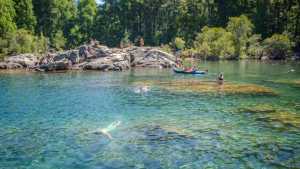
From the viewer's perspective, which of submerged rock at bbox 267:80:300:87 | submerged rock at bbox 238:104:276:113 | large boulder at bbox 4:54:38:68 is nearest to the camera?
submerged rock at bbox 238:104:276:113

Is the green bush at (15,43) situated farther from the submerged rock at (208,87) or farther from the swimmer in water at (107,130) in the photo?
the swimmer in water at (107,130)

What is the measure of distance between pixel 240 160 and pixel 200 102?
68.4 feet

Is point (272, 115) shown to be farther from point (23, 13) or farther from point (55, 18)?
point (55, 18)

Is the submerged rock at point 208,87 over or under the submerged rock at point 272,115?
over

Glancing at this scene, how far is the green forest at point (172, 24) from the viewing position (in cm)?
12312

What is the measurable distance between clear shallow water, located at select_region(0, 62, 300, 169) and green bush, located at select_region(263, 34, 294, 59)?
233 ft

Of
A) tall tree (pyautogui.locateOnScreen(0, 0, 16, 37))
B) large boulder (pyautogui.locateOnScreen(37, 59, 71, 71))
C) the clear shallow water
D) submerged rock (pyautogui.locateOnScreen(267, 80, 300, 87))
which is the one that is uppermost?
tall tree (pyautogui.locateOnScreen(0, 0, 16, 37))

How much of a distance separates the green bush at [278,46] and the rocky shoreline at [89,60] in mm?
42800

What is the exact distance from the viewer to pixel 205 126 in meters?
33.9

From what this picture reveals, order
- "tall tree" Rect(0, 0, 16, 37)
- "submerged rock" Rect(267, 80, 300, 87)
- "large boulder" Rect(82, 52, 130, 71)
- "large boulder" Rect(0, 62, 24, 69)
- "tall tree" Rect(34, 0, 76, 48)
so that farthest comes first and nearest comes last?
"tall tree" Rect(34, 0, 76, 48), "tall tree" Rect(0, 0, 16, 37), "large boulder" Rect(0, 62, 24, 69), "large boulder" Rect(82, 52, 130, 71), "submerged rock" Rect(267, 80, 300, 87)

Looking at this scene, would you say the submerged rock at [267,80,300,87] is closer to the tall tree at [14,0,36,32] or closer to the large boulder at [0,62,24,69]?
the large boulder at [0,62,24,69]

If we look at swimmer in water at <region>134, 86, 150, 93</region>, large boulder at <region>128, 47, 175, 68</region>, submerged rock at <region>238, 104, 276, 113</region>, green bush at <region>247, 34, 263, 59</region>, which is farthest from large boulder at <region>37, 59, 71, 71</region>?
green bush at <region>247, 34, 263, 59</region>

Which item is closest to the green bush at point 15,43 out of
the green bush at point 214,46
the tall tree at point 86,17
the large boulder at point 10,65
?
the large boulder at point 10,65

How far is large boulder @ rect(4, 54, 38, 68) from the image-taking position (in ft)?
302
